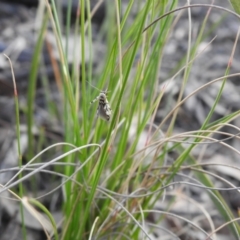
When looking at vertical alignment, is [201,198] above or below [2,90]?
below

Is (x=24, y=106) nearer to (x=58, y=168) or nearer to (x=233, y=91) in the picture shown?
(x=58, y=168)

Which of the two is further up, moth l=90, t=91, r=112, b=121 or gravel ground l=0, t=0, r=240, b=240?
moth l=90, t=91, r=112, b=121

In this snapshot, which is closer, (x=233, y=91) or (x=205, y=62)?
(x=233, y=91)

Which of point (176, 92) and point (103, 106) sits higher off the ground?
point (103, 106)

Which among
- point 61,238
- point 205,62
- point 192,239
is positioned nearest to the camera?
point 61,238

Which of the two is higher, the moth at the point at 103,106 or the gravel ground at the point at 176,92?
the moth at the point at 103,106

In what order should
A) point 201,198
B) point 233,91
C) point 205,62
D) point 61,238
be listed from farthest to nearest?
point 205,62 → point 233,91 → point 201,198 → point 61,238

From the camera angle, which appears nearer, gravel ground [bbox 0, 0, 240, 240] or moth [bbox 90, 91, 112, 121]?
moth [bbox 90, 91, 112, 121]

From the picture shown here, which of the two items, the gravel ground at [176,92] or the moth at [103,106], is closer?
the moth at [103,106]

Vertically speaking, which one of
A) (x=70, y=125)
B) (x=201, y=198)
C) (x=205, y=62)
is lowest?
(x=201, y=198)

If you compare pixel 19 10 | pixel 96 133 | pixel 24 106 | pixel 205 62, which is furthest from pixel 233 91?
pixel 96 133

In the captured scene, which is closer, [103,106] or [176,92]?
[103,106]
